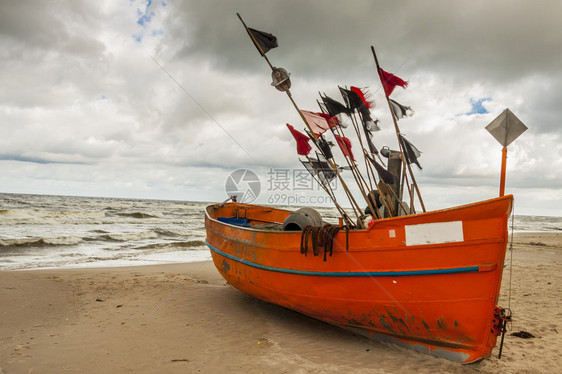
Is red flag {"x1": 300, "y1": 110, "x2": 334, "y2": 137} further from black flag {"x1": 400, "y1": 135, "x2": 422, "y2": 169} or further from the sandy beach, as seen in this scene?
the sandy beach

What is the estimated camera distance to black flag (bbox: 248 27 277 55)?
5316 millimetres

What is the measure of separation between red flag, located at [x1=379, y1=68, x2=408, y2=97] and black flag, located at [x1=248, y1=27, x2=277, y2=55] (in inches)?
65.4

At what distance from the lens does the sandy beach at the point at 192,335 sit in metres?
3.80

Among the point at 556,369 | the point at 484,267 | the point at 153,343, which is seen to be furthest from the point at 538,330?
the point at 153,343

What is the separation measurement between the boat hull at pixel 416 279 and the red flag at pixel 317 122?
1.52 m

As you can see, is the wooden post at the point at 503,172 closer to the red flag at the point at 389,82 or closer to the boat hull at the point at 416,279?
the boat hull at the point at 416,279

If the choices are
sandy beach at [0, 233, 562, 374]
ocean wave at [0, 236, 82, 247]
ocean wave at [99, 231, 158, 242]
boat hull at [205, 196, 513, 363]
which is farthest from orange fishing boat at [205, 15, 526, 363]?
ocean wave at [99, 231, 158, 242]

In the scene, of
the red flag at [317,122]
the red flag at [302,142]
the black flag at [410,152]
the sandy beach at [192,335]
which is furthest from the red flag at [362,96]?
the sandy beach at [192,335]

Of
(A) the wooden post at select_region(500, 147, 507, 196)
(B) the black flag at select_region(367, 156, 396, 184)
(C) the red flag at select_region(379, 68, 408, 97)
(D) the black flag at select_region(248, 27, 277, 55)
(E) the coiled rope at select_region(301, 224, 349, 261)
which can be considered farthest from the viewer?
(D) the black flag at select_region(248, 27, 277, 55)

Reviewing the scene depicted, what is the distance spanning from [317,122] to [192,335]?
332 centimetres

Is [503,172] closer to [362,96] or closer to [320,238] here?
[320,238]

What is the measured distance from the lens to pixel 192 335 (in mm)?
4711

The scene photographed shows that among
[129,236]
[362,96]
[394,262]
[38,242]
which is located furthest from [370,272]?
[129,236]

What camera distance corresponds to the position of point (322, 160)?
5.96 meters
